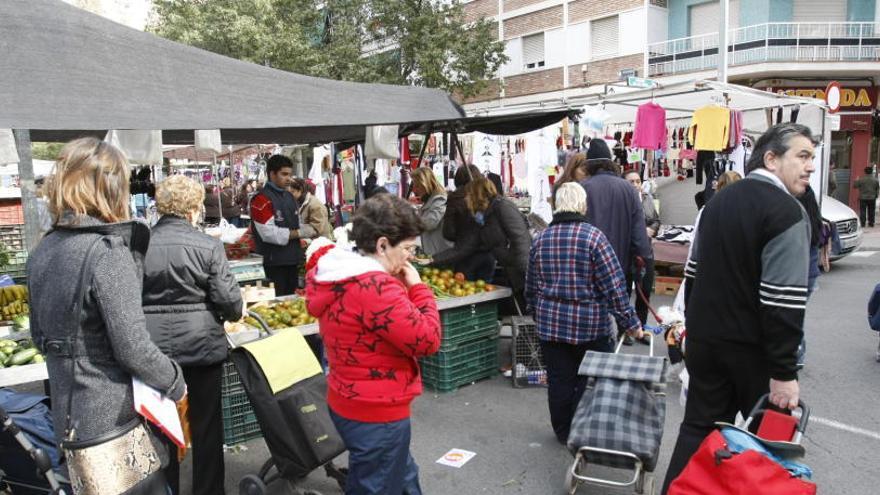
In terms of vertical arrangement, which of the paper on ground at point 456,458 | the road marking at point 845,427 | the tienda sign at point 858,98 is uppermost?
the tienda sign at point 858,98

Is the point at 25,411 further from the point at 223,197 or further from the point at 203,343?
the point at 223,197

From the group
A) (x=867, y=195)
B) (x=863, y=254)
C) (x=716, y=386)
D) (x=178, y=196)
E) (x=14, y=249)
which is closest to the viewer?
(x=716, y=386)

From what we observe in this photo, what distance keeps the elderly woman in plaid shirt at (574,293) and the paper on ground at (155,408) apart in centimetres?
239

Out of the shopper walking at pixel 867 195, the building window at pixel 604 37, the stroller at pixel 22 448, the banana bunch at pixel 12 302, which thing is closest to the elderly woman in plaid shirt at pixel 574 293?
the stroller at pixel 22 448

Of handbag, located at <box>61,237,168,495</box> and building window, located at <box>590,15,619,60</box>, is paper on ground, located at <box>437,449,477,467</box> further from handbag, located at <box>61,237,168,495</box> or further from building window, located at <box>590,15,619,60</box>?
building window, located at <box>590,15,619,60</box>

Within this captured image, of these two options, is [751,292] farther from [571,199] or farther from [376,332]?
[376,332]

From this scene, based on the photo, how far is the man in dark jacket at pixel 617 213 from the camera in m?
5.39

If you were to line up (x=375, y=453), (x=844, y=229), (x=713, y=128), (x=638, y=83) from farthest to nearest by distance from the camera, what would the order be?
(x=844, y=229) < (x=638, y=83) < (x=713, y=128) < (x=375, y=453)

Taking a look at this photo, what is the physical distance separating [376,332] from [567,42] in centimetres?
2133

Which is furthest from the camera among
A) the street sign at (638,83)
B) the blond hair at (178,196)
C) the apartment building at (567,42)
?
the apartment building at (567,42)

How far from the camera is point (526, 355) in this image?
5504 millimetres

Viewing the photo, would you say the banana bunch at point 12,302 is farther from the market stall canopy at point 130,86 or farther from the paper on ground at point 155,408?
the paper on ground at point 155,408

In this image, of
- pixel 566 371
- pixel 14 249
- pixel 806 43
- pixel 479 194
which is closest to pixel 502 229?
pixel 479 194

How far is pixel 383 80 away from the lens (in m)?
19.5
